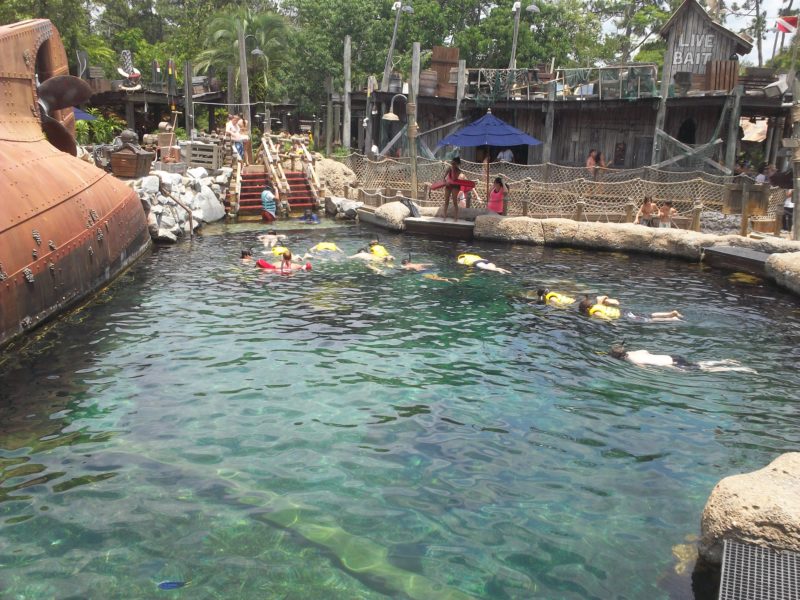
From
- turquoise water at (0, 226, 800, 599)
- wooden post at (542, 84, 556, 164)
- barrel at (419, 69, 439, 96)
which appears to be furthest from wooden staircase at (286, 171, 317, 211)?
turquoise water at (0, 226, 800, 599)

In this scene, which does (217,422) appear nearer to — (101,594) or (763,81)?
(101,594)

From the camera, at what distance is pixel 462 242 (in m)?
19.4

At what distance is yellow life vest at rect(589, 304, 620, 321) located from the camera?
11.8 m

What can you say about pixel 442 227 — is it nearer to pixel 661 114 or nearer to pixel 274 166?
pixel 274 166

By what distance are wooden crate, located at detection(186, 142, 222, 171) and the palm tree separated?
41.6 ft

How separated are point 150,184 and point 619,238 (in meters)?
12.7

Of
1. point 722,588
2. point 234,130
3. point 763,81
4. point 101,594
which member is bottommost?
point 101,594

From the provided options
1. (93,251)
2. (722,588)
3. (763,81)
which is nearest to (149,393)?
(93,251)

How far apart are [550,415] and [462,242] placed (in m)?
11.8

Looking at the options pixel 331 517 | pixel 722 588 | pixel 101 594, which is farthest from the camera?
pixel 331 517

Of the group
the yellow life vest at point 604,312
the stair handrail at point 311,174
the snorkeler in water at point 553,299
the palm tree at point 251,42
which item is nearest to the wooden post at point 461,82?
the stair handrail at point 311,174

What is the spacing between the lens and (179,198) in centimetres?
2020

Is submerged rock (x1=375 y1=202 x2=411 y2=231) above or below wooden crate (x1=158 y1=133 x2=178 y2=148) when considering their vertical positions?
below

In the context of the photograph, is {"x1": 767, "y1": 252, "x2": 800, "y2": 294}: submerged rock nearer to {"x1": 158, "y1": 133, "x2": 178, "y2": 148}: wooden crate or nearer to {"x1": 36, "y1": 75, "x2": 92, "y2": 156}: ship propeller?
{"x1": 36, "y1": 75, "x2": 92, "y2": 156}: ship propeller
